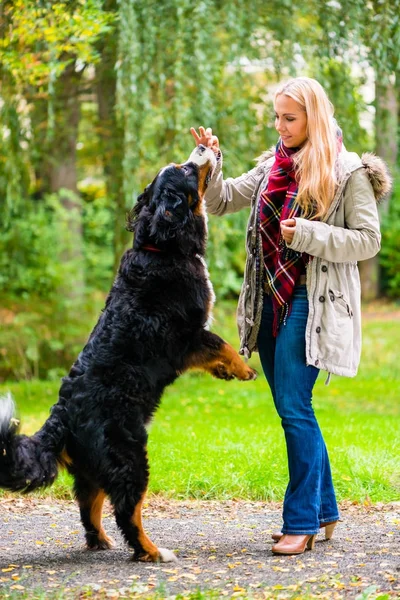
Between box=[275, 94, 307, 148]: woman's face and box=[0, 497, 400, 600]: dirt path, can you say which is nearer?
box=[0, 497, 400, 600]: dirt path

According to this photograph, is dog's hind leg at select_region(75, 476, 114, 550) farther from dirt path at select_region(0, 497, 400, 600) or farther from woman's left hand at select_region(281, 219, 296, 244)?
woman's left hand at select_region(281, 219, 296, 244)

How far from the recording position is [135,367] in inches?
158

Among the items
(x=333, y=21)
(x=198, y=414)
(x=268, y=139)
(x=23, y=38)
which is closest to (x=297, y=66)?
(x=333, y=21)

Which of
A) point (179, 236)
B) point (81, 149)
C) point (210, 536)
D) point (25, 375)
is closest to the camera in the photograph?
point (179, 236)

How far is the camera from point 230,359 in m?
4.22

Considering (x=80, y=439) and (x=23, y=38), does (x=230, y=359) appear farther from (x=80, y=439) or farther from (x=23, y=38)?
(x=23, y=38)

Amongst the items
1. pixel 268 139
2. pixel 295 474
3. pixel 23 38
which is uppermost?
pixel 23 38

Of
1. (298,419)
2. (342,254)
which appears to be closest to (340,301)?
(342,254)

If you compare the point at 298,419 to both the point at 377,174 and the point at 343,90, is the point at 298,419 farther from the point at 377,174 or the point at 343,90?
the point at 343,90

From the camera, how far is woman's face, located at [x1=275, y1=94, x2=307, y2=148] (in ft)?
13.1

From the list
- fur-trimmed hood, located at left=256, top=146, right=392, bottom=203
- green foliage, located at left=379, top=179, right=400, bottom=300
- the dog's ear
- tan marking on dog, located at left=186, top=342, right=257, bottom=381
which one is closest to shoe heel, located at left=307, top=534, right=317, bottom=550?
tan marking on dog, located at left=186, top=342, right=257, bottom=381

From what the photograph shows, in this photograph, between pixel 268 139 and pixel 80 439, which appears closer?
pixel 80 439

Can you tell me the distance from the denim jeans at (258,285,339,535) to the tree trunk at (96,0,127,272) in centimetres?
630

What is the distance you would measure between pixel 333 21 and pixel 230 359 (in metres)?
5.07
